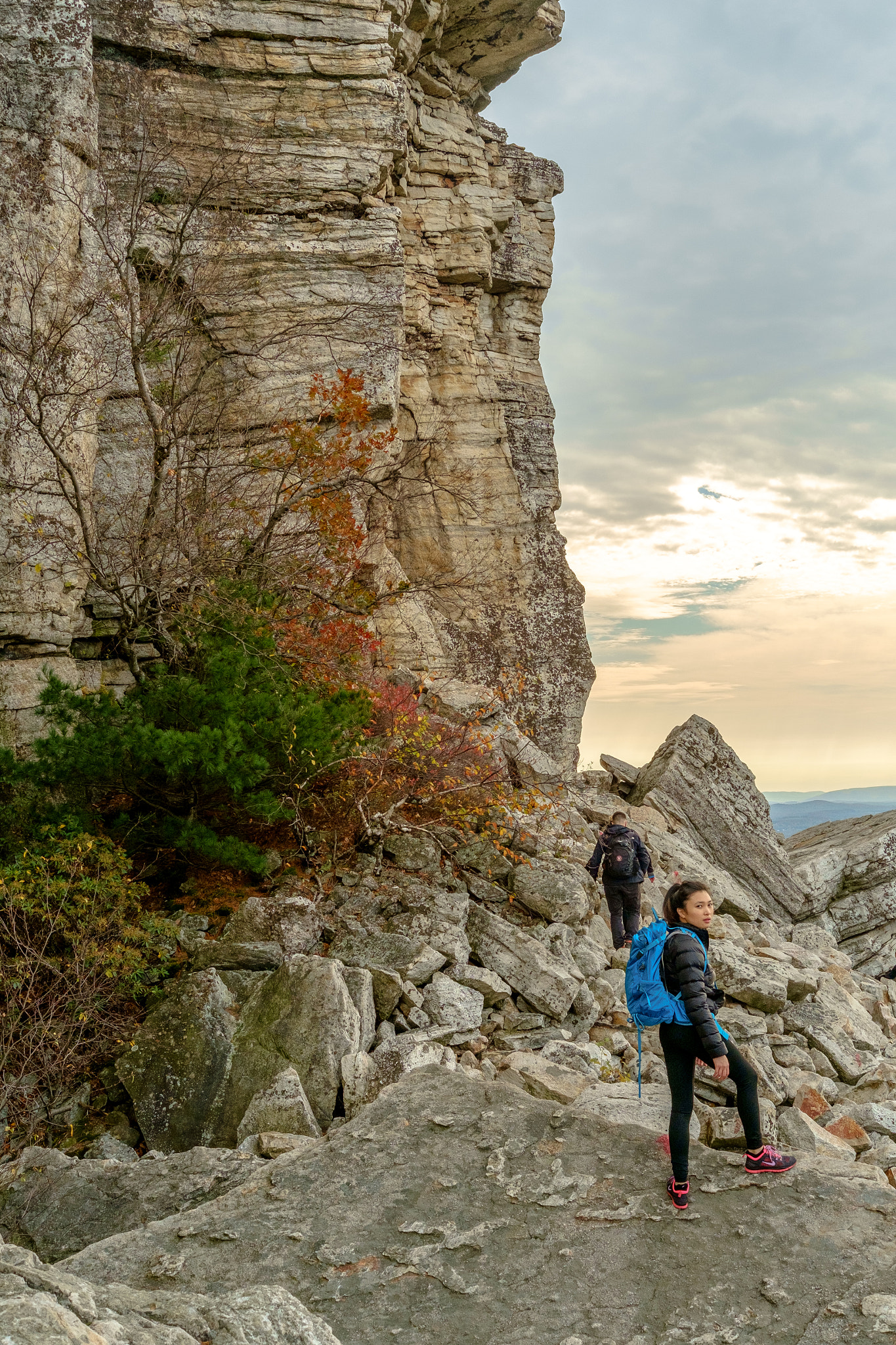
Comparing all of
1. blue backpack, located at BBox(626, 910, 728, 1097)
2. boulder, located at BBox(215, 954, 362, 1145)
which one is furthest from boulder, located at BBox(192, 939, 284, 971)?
blue backpack, located at BBox(626, 910, 728, 1097)

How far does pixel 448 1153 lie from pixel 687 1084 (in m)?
1.51

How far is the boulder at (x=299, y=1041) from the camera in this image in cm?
645

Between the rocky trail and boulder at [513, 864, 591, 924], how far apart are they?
0.10ft

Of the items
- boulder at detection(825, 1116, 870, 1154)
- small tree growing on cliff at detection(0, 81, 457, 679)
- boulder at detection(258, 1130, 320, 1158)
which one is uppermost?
small tree growing on cliff at detection(0, 81, 457, 679)

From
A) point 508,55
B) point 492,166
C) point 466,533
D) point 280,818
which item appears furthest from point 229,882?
point 508,55

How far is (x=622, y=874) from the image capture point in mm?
→ 10508

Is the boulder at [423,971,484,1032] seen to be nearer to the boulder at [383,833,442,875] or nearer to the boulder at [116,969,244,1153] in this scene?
the boulder at [116,969,244,1153]

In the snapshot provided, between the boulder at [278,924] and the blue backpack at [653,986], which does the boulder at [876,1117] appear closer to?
the blue backpack at [653,986]

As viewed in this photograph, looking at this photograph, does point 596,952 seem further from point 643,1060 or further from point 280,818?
point 280,818

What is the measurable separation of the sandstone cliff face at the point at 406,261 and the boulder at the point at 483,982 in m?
6.37

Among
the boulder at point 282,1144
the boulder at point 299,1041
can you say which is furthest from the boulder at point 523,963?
the boulder at point 282,1144

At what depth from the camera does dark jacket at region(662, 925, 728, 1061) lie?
4746mm

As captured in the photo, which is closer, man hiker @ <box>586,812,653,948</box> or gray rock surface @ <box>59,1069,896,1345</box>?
gray rock surface @ <box>59,1069,896,1345</box>

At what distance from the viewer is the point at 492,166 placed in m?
20.8
